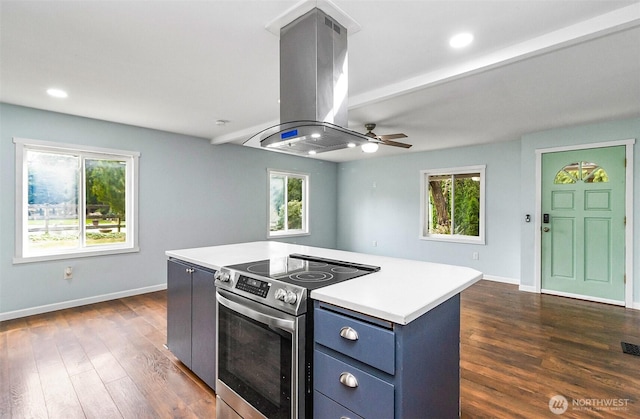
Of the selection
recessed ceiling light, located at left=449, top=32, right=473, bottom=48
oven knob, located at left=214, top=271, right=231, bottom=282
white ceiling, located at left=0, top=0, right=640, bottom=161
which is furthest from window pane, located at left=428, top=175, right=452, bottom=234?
oven knob, located at left=214, top=271, right=231, bottom=282

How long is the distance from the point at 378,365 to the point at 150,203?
14.0 feet

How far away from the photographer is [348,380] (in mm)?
1225

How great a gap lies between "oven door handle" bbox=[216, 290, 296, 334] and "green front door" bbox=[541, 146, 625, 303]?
178 inches

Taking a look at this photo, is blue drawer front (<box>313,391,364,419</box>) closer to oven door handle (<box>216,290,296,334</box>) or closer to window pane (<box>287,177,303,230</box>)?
oven door handle (<box>216,290,296,334</box>)

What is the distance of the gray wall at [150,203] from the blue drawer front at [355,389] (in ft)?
12.8

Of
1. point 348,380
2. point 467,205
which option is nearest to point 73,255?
point 348,380

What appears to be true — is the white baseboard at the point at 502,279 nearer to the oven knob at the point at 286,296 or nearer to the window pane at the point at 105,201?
the oven knob at the point at 286,296

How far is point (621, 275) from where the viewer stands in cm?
385

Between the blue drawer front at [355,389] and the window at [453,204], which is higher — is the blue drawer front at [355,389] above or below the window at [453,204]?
below

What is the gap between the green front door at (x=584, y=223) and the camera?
12.7 feet

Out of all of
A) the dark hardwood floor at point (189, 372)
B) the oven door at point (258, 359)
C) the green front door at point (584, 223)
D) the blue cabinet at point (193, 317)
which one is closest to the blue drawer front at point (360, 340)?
the oven door at point (258, 359)

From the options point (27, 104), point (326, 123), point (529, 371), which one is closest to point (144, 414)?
point (326, 123)

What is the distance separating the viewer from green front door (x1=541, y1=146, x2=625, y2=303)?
3.88 m

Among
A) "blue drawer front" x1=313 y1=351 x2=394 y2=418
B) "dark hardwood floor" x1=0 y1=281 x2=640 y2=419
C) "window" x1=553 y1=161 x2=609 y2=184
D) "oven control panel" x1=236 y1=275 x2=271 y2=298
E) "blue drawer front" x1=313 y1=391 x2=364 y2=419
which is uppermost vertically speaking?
"window" x1=553 y1=161 x2=609 y2=184
